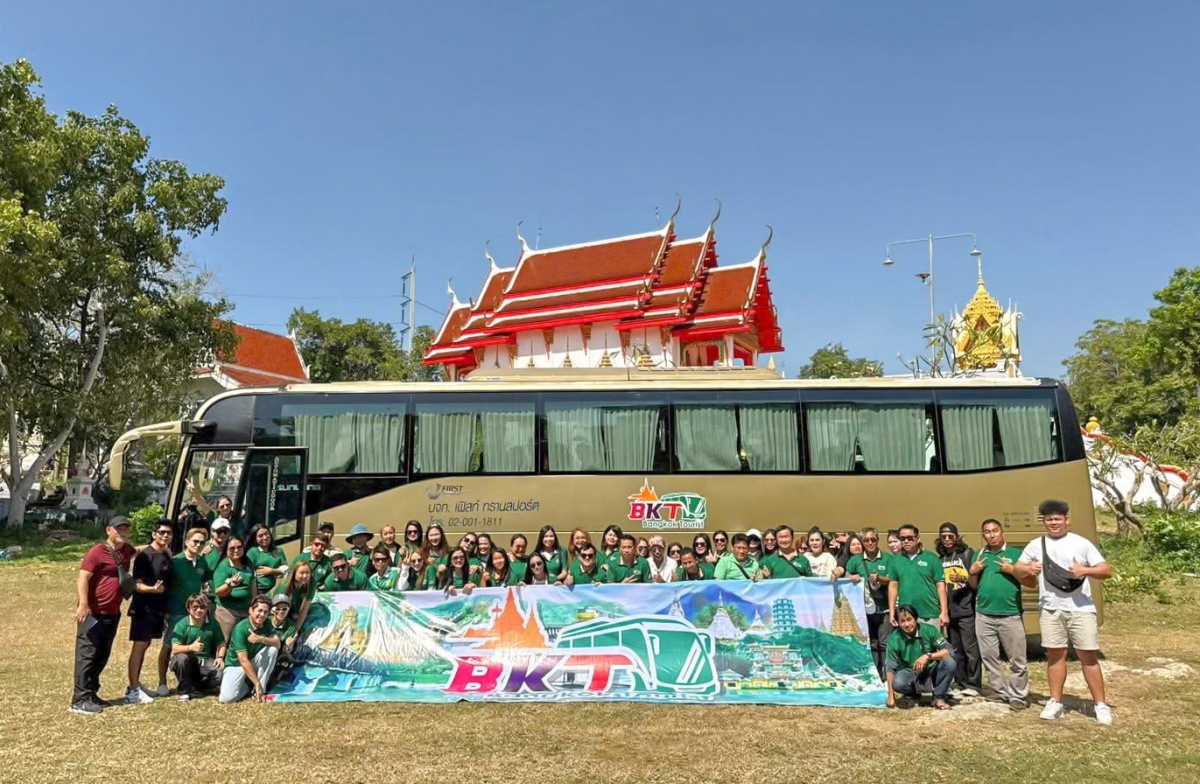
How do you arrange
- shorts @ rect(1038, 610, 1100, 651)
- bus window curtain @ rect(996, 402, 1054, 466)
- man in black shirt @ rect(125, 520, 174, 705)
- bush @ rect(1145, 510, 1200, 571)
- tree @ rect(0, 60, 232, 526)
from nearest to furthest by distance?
1. shorts @ rect(1038, 610, 1100, 651)
2. man in black shirt @ rect(125, 520, 174, 705)
3. bus window curtain @ rect(996, 402, 1054, 466)
4. bush @ rect(1145, 510, 1200, 571)
5. tree @ rect(0, 60, 232, 526)

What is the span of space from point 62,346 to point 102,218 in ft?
13.4

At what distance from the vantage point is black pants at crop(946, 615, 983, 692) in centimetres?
723

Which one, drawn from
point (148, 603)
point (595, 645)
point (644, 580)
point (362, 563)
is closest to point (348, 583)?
point (362, 563)

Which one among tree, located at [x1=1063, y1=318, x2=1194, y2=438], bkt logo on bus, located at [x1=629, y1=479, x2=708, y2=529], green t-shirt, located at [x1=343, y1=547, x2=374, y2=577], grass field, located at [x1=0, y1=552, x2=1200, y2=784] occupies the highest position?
tree, located at [x1=1063, y1=318, x2=1194, y2=438]

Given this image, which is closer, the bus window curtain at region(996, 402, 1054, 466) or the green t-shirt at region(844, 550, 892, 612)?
the green t-shirt at region(844, 550, 892, 612)

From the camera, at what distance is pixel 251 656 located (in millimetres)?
6855

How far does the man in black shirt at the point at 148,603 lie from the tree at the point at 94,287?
1370 cm

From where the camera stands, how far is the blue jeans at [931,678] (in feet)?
22.0

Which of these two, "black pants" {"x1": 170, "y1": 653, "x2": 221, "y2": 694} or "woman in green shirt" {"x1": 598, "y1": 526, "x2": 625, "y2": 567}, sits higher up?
"woman in green shirt" {"x1": 598, "y1": 526, "x2": 625, "y2": 567}

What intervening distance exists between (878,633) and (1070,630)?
1.59 metres

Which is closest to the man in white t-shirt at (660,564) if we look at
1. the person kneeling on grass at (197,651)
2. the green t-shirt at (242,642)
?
the green t-shirt at (242,642)

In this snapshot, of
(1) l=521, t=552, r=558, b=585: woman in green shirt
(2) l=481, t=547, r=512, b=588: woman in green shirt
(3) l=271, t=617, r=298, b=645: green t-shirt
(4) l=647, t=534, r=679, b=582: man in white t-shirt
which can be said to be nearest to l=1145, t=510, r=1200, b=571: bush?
(4) l=647, t=534, r=679, b=582: man in white t-shirt

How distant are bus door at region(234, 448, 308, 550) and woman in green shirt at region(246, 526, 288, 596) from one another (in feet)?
5.42

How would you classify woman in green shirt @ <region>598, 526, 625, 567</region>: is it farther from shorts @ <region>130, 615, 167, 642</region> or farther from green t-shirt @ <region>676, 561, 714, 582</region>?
shorts @ <region>130, 615, 167, 642</region>
